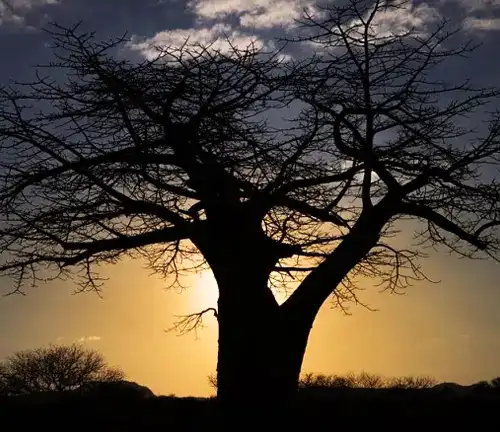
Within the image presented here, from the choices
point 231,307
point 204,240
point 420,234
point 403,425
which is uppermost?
point 420,234

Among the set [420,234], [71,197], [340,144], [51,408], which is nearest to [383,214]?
[340,144]

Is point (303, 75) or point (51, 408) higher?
point (303, 75)

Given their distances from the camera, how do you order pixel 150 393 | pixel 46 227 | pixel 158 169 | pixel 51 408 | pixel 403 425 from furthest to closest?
1. pixel 150 393
2. pixel 51 408
3. pixel 403 425
4. pixel 46 227
5. pixel 158 169

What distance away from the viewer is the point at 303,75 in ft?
22.3

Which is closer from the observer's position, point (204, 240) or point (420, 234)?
point (204, 240)

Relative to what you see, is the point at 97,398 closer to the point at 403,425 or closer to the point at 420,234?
the point at 403,425

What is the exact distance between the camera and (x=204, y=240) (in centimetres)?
738

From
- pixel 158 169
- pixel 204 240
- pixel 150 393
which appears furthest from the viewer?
pixel 150 393

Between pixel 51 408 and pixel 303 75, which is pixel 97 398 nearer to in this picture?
pixel 51 408

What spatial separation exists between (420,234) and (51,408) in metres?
5.42

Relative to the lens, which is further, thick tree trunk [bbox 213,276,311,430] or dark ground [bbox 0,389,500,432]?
dark ground [bbox 0,389,500,432]

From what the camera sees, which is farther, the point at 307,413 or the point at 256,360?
the point at 307,413

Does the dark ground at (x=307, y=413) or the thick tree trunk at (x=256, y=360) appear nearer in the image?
the thick tree trunk at (x=256, y=360)

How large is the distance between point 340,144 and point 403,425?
11.6 ft
